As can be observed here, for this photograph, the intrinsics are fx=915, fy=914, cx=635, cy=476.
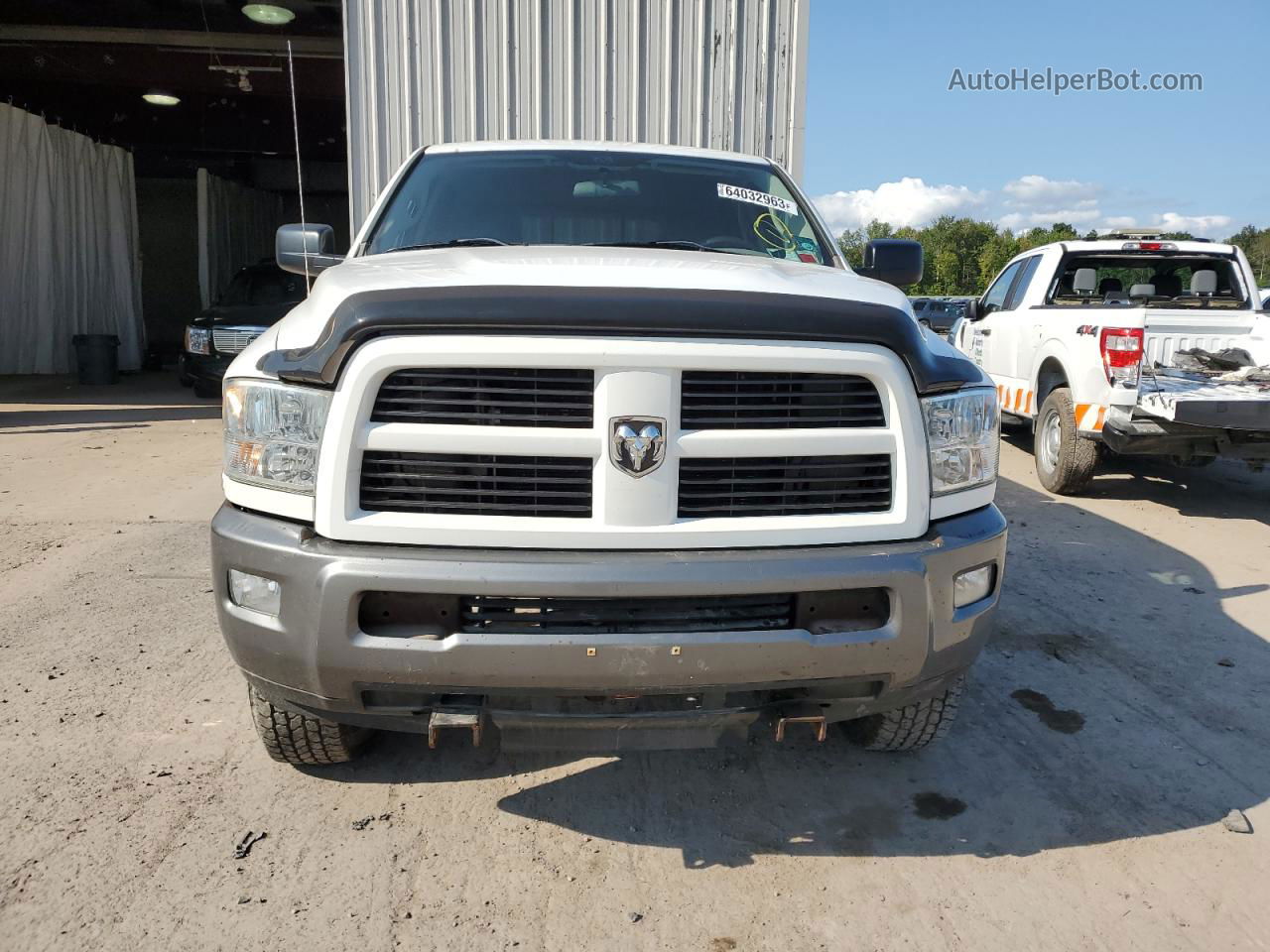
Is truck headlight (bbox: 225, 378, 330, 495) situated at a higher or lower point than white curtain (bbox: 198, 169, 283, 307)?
lower

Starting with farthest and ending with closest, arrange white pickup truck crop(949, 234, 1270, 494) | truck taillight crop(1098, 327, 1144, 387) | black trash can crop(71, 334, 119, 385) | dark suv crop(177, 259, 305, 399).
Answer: black trash can crop(71, 334, 119, 385), dark suv crop(177, 259, 305, 399), truck taillight crop(1098, 327, 1144, 387), white pickup truck crop(949, 234, 1270, 494)

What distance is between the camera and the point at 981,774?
116 inches

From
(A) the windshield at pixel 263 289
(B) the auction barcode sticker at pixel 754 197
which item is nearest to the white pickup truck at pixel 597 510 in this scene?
(B) the auction barcode sticker at pixel 754 197

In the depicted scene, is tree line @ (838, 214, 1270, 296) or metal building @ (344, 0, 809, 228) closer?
metal building @ (344, 0, 809, 228)

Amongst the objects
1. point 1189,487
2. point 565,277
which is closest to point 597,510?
point 565,277

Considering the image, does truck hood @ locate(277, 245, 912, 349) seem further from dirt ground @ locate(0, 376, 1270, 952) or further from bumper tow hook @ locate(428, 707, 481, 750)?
dirt ground @ locate(0, 376, 1270, 952)

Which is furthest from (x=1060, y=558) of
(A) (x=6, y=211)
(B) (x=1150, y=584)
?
(A) (x=6, y=211)

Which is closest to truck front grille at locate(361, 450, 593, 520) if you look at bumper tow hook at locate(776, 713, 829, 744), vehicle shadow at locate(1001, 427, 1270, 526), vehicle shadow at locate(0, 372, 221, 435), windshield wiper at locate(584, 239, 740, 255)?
bumper tow hook at locate(776, 713, 829, 744)

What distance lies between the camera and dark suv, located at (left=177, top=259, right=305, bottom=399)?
11.7 meters

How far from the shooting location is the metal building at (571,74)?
20.9 feet

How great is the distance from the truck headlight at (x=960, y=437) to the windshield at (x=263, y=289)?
11.5 meters

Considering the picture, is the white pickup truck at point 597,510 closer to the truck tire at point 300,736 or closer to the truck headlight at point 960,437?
the truck headlight at point 960,437

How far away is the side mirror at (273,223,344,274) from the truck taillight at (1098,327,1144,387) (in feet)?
17.2

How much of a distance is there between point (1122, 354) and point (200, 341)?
1072 centimetres
